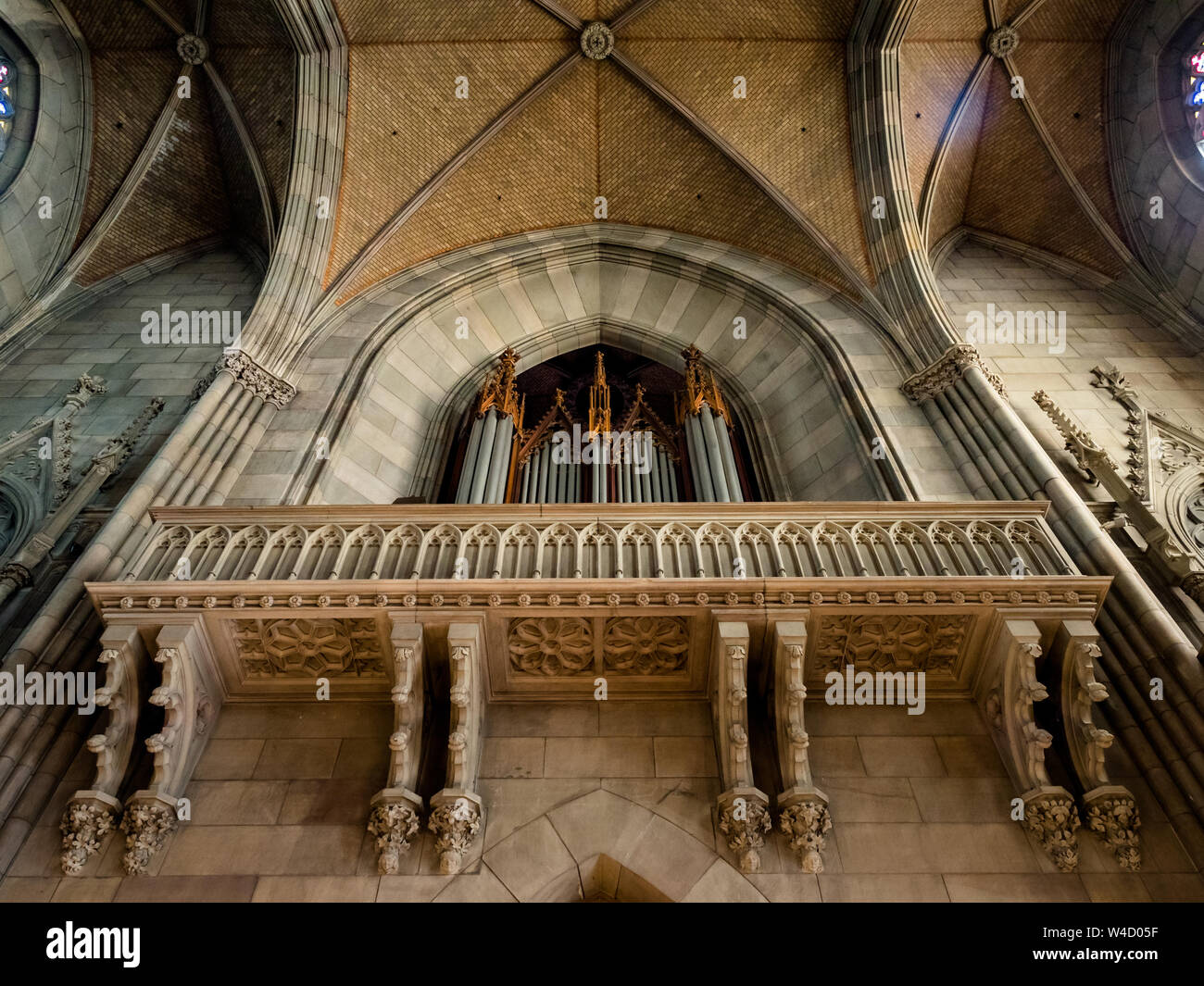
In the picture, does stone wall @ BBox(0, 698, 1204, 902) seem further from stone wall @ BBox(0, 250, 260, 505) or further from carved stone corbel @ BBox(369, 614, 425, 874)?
stone wall @ BBox(0, 250, 260, 505)

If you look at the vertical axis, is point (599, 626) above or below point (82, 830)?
above

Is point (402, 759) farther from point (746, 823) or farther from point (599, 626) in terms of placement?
point (746, 823)

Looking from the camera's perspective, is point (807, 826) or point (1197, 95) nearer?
point (807, 826)

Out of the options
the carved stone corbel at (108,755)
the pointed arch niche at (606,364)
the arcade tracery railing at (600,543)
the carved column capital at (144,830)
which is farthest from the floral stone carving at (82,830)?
the pointed arch niche at (606,364)

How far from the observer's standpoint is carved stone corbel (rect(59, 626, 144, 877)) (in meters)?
4.89

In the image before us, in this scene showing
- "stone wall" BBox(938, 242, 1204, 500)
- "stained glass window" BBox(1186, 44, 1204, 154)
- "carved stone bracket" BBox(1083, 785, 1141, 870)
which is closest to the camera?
"carved stone bracket" BBox(1083, 785, 1141, 870)

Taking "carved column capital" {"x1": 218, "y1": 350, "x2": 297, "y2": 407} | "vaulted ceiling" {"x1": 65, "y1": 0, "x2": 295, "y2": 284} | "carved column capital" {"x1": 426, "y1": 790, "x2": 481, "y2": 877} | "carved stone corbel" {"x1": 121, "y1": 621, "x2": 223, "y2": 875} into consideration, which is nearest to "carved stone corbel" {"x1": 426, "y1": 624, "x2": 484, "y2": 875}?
"carved column capital" {"x1": 426, "y1": 790, "x2": 481, "y2": 877}

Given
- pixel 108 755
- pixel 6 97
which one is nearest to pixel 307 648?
pixel 108 755

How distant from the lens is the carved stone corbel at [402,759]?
488 cm

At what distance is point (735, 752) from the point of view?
16.7 ft

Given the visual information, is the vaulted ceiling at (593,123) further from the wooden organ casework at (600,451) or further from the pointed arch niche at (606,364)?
the wooden organ casework at (600,451)

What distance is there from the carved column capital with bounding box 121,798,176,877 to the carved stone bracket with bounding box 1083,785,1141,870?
549 cm

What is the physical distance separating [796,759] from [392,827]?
96.1 inches

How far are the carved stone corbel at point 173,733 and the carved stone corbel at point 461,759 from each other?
1.62m
